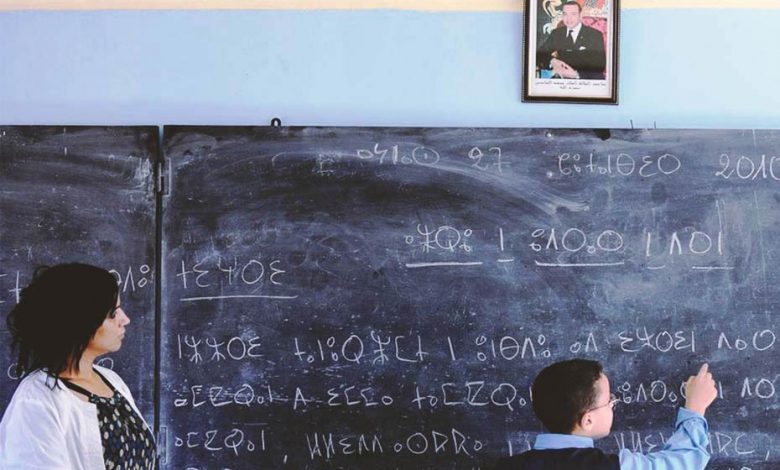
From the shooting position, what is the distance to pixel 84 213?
9.76 feet

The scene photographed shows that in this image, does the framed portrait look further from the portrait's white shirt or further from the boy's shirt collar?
the boy's shirt collar

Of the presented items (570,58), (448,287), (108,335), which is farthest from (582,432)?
(570,58)

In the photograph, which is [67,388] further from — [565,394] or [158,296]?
[565,394]

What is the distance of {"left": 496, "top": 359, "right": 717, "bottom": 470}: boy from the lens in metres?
1.94

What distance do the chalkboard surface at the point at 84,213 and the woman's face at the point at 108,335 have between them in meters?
0.76

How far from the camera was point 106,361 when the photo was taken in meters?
2.96

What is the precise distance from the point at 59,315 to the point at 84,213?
3.17 feet

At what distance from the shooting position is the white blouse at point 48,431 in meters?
1.96

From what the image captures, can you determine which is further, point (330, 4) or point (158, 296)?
point (330, 4)

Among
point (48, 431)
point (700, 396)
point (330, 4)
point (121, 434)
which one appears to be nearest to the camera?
point (48, 431)

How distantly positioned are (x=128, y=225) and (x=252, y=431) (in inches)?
30.0

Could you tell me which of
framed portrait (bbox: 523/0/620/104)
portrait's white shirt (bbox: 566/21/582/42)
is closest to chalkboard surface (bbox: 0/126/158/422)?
framed portrait (bbox: 523/0/620/104)

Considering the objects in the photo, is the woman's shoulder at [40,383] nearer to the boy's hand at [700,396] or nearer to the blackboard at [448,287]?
the blackboard at [448,287]

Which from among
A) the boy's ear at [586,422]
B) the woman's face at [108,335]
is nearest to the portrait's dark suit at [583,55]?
the boy's ear at [586,422]
